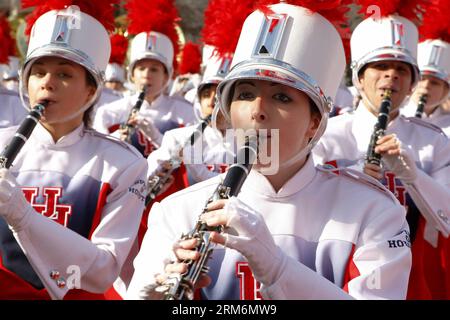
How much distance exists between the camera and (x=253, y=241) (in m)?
2.68

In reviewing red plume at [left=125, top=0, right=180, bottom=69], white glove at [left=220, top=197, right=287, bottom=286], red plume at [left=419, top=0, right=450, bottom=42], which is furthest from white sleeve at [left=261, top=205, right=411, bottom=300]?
red plume at [left=125, top=0, right=180, bottom=69]

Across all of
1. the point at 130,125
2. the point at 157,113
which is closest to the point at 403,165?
the point at 130,125

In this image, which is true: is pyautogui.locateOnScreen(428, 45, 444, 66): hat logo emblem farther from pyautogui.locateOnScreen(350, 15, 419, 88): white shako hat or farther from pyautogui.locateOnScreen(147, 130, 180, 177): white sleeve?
pyautogui.locateOnScreen(147, 130, 180, 177): white sleeve

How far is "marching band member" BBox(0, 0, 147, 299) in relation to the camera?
3.88 meters

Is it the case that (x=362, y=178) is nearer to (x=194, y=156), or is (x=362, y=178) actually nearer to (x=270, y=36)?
(x=270, y=36)

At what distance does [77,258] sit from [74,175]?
1.85 feet

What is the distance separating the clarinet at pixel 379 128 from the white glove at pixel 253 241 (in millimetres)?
2189

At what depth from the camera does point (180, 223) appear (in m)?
3.22

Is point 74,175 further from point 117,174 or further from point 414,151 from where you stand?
point 414,151

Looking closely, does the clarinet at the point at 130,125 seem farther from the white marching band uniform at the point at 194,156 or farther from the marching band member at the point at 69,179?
the marching band member at the point at 69,179

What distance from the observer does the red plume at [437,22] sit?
703 centimetres

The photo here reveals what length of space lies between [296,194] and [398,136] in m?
2.39

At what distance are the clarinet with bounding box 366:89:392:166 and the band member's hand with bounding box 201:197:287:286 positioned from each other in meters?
2.20
